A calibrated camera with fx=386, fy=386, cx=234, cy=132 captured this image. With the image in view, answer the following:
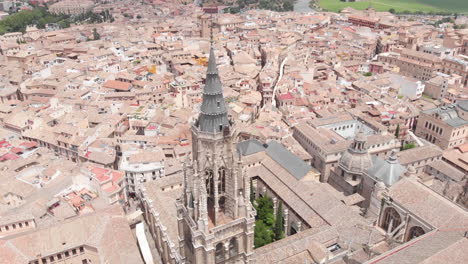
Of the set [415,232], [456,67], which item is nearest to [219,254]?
[415,232]

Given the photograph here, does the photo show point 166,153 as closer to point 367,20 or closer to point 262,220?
point 262,220

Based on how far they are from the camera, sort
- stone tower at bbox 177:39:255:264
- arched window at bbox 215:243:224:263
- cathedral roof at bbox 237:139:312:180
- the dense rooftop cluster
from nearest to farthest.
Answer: stone tower at bbox 177:39:255:264 < arched window at bbox 215:243:224:263 < the dense rooftop cluster < cathedral roof at bbox 237:139:312:180

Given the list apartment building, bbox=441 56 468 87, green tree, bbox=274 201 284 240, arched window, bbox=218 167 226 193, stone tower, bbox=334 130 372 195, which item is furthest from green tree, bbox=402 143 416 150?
arched window, bbox=218 167 226 193

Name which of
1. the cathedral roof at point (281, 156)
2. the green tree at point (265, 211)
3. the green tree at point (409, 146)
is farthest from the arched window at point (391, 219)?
the green tree at point (409, 146)

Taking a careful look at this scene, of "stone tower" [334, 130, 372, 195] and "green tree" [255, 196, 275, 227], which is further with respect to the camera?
"stone tower" [334, 130, 372, 195]

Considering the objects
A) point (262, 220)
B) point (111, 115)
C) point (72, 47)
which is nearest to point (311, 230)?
point (262, 220)

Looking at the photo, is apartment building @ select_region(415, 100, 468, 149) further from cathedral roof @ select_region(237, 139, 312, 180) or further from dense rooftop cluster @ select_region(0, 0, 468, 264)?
cathedral roof @ select_region(237, 139, 312, 180)

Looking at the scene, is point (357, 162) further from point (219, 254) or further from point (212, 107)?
point (212, 107)

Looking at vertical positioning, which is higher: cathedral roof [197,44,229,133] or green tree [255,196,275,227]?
cathedral roof [197,44,229,133]
